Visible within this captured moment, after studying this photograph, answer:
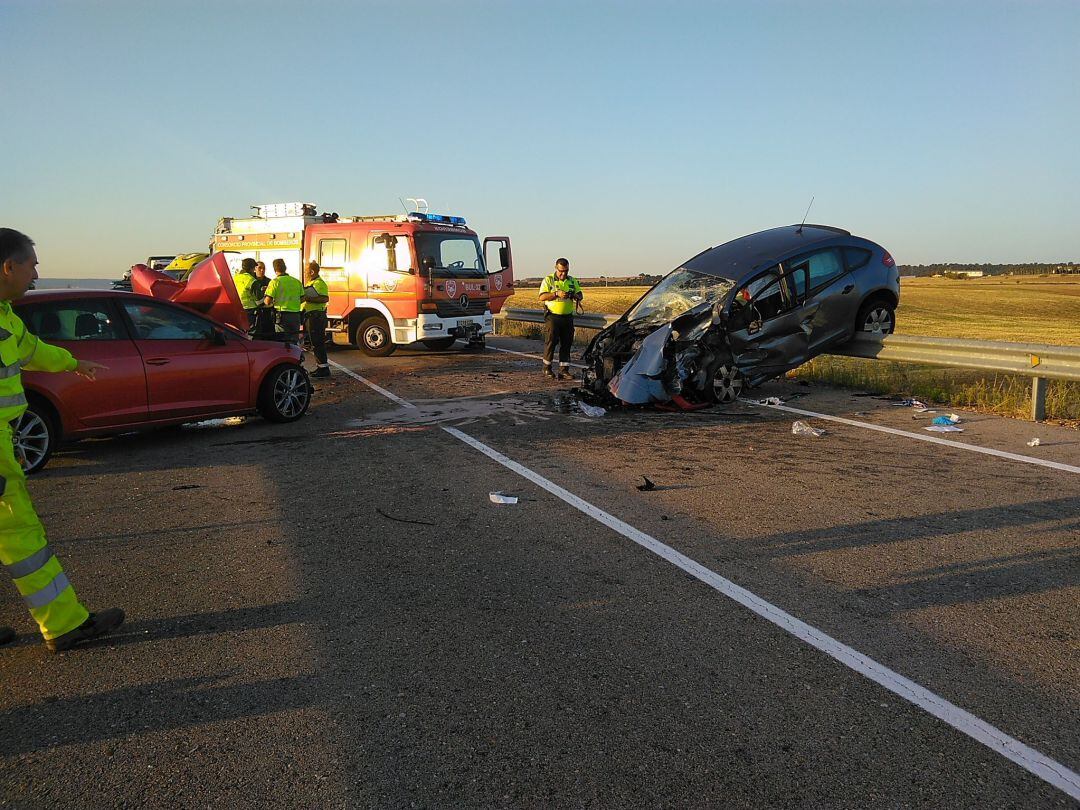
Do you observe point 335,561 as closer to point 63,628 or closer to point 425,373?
point 63,628

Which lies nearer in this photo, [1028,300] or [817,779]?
Answer: [817,779]

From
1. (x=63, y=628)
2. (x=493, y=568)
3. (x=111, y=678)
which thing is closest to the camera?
(x=111, y=678)

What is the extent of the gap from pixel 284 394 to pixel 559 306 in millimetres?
4713

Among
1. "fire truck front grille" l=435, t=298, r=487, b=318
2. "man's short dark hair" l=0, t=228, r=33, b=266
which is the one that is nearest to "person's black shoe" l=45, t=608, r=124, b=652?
"man's short dark hair" l=0, t=228, r=33, b=266

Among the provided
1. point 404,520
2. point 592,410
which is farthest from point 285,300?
point 404,520

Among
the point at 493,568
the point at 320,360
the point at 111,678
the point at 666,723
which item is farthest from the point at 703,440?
the point at 320,360

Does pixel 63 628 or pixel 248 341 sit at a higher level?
pixel 248 341

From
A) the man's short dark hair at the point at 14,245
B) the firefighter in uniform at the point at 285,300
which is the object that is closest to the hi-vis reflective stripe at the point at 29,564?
the man's short dark hair at the point at 14,245

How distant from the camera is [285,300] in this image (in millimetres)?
13477

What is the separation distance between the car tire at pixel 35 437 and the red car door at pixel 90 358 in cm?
12

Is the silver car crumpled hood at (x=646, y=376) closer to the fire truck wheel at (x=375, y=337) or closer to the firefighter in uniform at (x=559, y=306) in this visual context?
the firefighter in uniform at (x=559, y=306)

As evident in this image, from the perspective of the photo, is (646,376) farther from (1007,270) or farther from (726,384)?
(1007,270)

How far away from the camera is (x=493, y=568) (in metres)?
4.60

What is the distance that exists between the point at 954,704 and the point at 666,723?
3.59 feet
